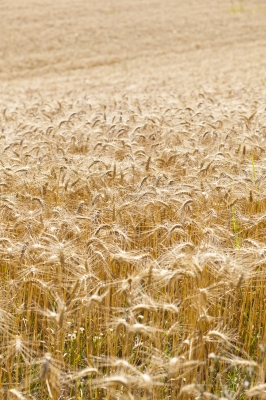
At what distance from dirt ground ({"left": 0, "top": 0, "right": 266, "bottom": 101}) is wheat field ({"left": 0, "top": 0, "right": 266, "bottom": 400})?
→ 9524 mm

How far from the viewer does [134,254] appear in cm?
318

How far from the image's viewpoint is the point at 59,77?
20.9m

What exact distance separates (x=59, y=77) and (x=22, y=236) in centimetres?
1861

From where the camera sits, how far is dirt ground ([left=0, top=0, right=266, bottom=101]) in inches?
763

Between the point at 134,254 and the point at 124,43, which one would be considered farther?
the point at 124,43

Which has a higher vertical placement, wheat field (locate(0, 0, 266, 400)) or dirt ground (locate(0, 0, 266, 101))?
dirt ground (locate(0, 0, 266, 101))

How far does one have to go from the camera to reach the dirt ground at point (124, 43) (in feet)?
63.6

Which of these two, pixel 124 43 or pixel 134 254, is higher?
pixel 124 43

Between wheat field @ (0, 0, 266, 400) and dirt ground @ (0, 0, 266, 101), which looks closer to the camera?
wheat field @ (0, 0, 266, 400)

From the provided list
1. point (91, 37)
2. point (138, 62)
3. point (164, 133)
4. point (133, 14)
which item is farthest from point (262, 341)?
point (133, 14)

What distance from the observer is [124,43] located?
27.2 m

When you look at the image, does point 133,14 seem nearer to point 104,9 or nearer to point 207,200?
point 104,9

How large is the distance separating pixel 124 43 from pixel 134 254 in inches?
1007

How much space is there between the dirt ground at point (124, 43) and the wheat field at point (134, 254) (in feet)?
31.2
